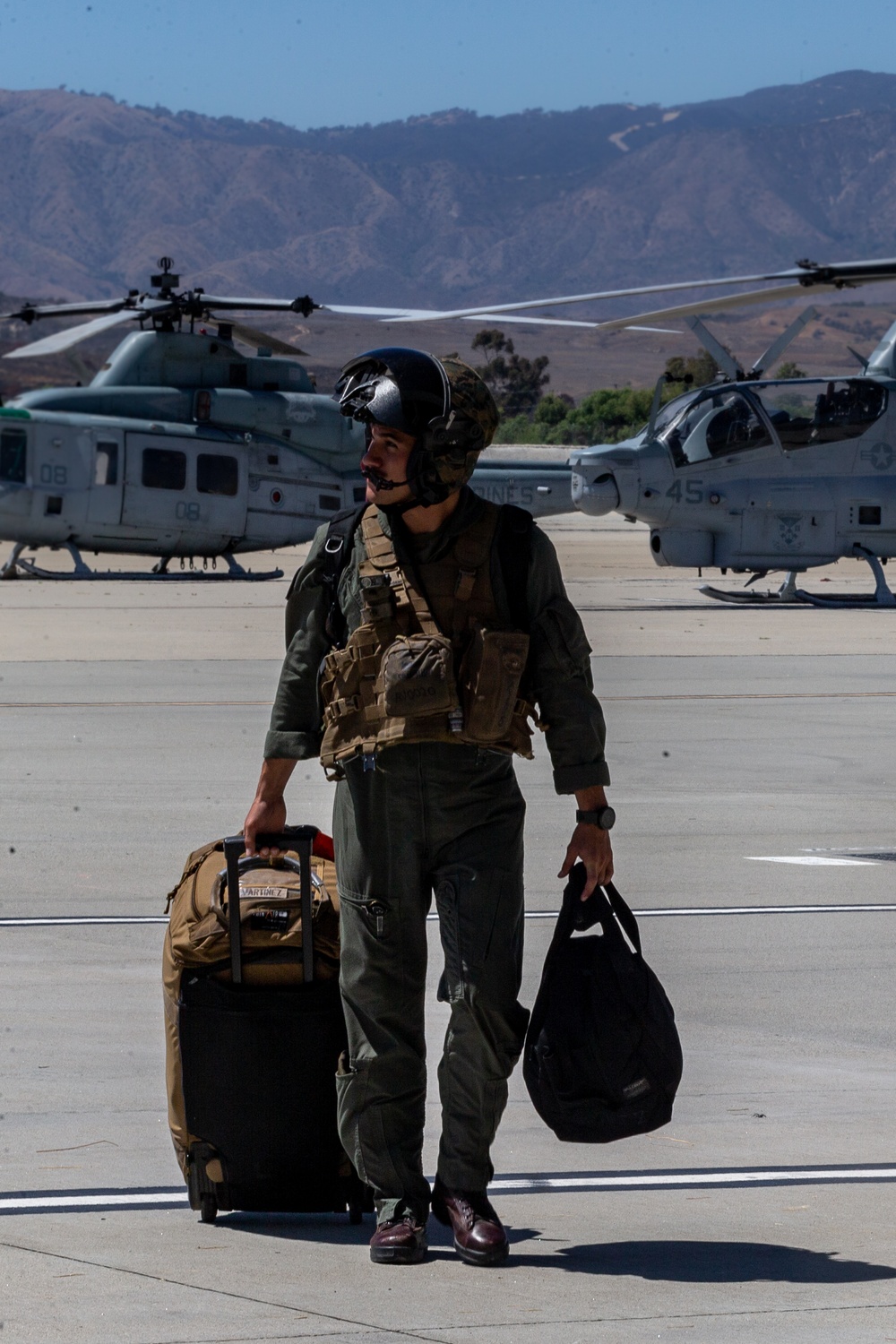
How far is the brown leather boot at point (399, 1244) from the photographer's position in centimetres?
433

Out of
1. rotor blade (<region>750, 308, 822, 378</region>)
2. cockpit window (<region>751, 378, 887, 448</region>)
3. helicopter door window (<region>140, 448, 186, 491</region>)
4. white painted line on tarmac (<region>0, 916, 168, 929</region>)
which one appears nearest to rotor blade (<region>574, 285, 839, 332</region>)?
cockpit window (<region>751, 378, 887, 448</region>)

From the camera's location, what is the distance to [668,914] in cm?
814

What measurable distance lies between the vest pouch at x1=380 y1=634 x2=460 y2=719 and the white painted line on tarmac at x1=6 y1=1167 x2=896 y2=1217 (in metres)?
1.26

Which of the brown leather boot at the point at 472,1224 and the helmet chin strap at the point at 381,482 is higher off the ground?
the helmet chin strap at the point at 381,482

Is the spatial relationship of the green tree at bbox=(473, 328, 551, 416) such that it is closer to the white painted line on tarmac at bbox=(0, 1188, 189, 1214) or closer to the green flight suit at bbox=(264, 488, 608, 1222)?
the white painted line on tarmac at bbox=(0, 1188, 189, 1214)

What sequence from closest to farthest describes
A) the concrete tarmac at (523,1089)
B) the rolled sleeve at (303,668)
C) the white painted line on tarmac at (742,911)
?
the concrete tarmac at (523,1089) < the rolled sleeve at (303,668) < the white painted line on tarmac at (742,911)

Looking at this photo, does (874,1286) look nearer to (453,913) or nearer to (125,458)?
(453,913)

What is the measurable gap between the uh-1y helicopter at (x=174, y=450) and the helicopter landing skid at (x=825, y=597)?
623 cm

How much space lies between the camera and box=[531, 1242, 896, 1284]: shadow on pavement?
4250 millimetres

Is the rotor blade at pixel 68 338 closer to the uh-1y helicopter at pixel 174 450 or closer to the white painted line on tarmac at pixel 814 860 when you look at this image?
the uh-1y helicopter at pixel 174 450

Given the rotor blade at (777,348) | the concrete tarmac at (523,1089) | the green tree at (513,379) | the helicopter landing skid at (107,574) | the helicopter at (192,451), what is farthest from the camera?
the green tree at (513,379)

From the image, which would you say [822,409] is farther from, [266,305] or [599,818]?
[599,818]

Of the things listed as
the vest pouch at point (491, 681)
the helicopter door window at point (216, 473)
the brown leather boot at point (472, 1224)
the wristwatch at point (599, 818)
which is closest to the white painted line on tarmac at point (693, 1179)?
the brown leather boot at point (472, 1224)

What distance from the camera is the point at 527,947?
7578 mm
